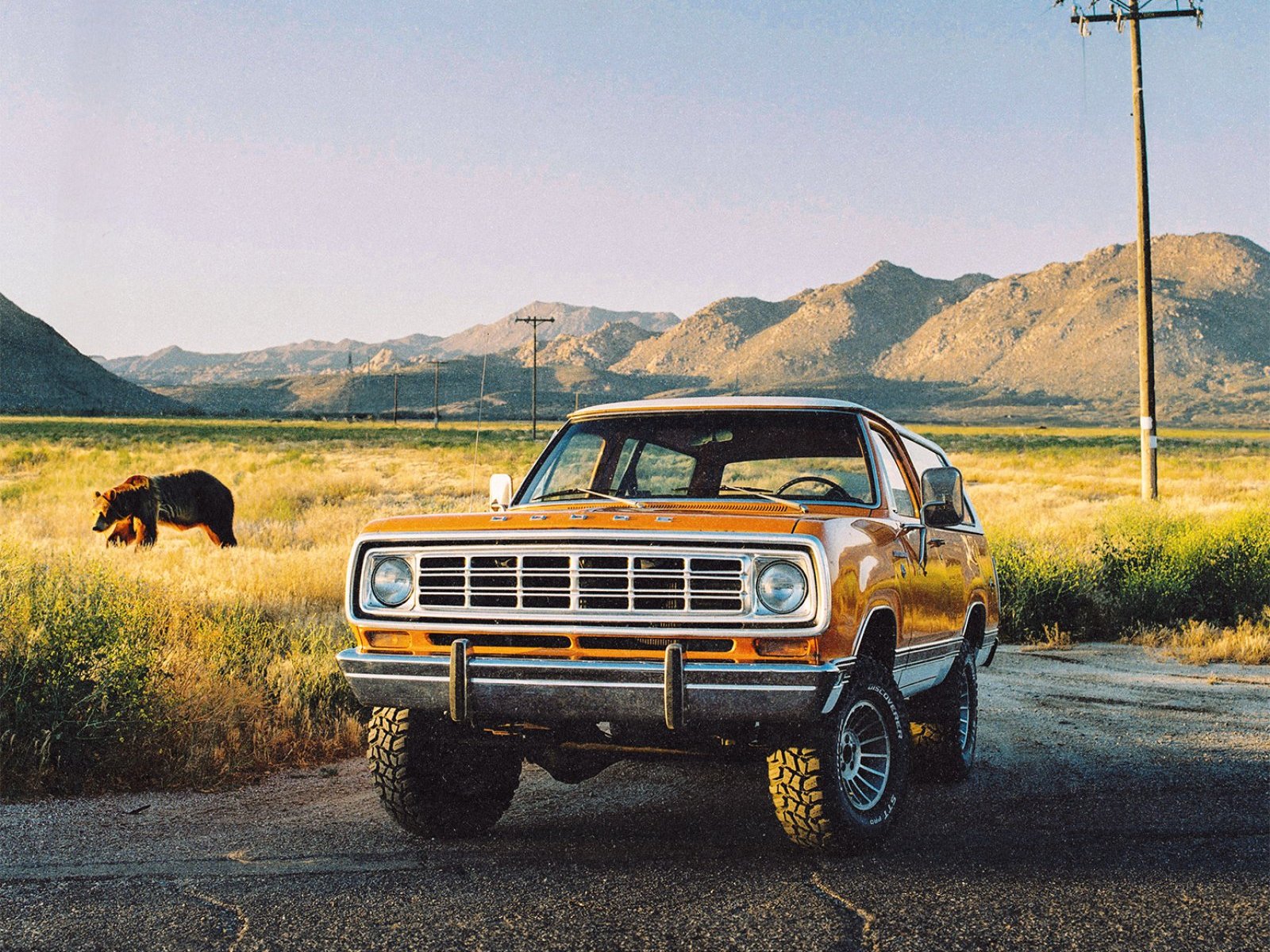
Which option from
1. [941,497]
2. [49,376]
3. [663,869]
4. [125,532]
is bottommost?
[663,869]

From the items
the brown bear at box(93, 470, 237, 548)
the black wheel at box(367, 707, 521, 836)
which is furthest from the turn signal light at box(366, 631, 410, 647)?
the brown bear at box(93, 470, 237, 548)

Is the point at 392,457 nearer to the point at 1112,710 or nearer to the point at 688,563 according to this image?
the point at 1112,710

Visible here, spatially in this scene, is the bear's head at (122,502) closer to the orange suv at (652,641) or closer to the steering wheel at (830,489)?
the orange suv at (652,641)

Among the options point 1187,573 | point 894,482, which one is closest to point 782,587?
point 894,482

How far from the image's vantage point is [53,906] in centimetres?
499

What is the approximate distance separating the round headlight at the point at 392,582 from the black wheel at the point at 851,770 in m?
1.75

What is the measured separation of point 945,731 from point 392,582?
10.7 ft

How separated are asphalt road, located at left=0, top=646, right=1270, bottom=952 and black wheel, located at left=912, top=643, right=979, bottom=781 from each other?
124 mm

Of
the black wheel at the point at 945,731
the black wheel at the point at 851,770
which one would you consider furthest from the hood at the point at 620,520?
the black wheel at the point at 945,731

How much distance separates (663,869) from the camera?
5445mm

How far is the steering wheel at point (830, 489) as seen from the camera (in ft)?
22.1

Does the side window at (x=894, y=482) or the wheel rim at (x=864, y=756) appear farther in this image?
the side window at (x=894, y=482)

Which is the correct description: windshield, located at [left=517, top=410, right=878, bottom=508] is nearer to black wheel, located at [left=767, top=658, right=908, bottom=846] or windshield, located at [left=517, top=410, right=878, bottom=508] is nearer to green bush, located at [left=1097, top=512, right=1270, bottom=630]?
black wheel, located at [left=767, top=658, right=908, bottom=846]

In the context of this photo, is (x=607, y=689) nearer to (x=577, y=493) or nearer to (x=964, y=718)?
(x=577, y=493)
